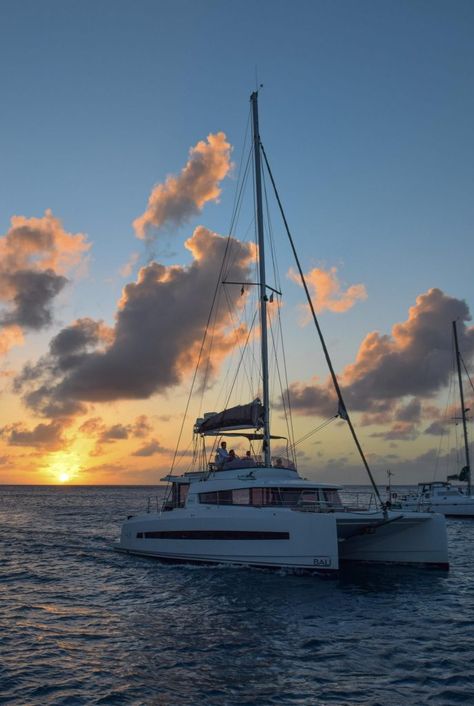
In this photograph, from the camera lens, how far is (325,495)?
789 inches

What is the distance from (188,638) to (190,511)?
28.3ft

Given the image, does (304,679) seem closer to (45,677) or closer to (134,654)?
(134,654)

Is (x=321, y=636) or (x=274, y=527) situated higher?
(x=274, y=527)

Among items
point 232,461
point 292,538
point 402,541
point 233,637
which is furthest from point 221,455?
point 233,637

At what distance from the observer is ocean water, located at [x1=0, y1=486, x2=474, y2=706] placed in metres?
9.15

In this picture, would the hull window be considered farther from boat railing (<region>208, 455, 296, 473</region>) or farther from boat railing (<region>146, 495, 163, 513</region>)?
boat railing (<region>208, 455, 296, 473</region>)

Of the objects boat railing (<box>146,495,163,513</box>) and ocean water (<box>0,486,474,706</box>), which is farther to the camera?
boat railing (<box>146,495,163,513</box>)

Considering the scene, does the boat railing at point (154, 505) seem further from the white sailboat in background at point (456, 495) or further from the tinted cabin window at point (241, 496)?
the white sailboat in background at point (456, 495)

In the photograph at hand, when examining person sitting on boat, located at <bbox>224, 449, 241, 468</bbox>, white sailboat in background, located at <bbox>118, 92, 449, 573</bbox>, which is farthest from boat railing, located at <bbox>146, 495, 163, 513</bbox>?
person sitting on boat, located at <bbox>224, 449, 241, 468</bbox>

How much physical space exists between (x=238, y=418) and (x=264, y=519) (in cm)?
493

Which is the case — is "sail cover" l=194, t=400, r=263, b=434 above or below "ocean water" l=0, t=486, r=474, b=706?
above

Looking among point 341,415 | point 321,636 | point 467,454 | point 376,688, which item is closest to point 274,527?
point 341,415

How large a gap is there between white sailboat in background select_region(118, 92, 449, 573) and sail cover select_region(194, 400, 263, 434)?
0.04 metres

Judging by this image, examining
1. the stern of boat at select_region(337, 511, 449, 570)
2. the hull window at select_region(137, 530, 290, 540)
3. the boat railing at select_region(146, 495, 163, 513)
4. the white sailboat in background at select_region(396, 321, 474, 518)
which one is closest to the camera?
the hull window at select_region(137, 530, 290, 540)
